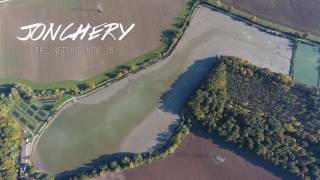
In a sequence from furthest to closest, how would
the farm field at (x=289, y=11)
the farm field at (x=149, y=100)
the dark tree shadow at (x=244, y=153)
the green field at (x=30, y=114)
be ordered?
the farm field at (x=289, y=11), the green field at (x=30, y=114), the farm field at (x=149, y=100), the dark tree shadow at (x=244, y=153)

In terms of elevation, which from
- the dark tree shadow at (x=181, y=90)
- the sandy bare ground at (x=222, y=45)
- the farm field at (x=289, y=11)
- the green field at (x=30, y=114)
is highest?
the farm field at (x=289, y=11)

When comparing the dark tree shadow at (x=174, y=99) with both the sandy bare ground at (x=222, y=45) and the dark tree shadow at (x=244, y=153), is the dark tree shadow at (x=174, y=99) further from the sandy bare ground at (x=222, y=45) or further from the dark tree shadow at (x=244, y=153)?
the dark tree shadow at (x=244, y=153)

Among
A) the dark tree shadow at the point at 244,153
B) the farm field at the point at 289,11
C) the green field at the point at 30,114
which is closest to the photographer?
the dark tree shadow at the point at 244,153

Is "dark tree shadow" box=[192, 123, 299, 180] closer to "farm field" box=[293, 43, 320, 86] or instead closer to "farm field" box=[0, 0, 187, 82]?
"farm field" box=[293, 43, 320, 86]

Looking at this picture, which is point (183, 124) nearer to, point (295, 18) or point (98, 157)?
point (98, 157)

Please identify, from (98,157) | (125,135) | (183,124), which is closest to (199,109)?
(183,124)

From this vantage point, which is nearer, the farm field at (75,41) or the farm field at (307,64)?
the farm field at (307,64)

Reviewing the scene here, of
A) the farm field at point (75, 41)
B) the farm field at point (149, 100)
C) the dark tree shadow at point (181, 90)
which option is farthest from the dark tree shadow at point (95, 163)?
Result: the farm field at point (75, 41)

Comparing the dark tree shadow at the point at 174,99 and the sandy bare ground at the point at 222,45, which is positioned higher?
the sandy bare ground at the point at 222,45

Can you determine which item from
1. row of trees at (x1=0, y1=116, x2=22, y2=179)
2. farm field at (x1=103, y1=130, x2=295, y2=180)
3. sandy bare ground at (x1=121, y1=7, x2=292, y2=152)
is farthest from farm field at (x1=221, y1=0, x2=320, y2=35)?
row of trees at (x1=0, y1=116, x2=22, y2=179)
